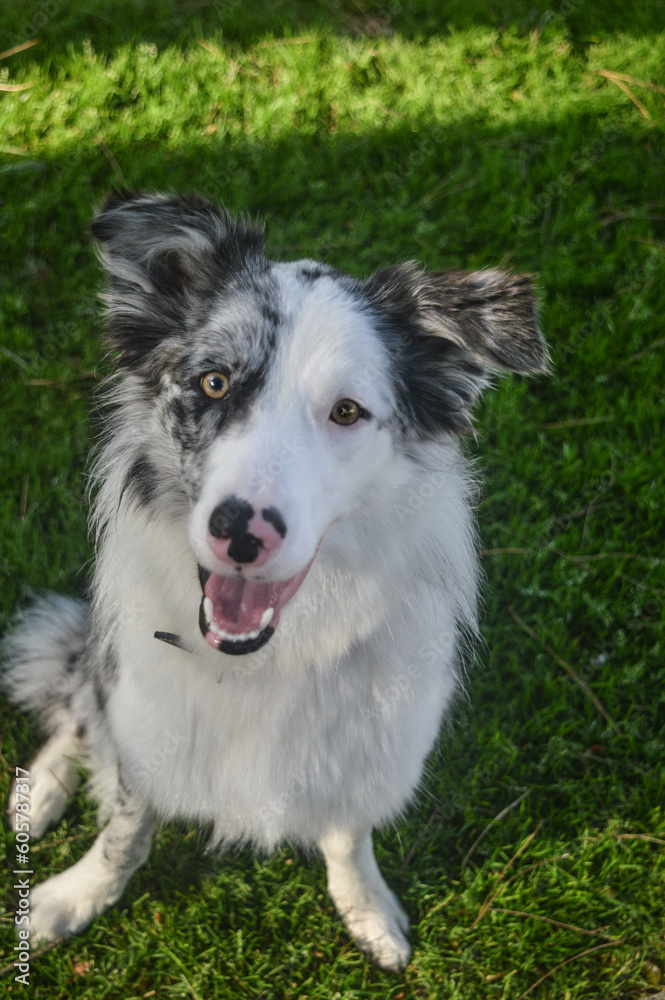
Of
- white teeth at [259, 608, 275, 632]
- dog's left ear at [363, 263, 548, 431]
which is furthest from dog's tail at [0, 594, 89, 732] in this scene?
dog's left ear at [363, 263, 548, 431]

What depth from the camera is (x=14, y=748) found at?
3.14 m

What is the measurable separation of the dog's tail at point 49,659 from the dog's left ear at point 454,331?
69.9 inches

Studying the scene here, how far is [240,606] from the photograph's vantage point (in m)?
2.01

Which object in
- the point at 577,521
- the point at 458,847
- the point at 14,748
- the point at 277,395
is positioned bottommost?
the point at 14,748

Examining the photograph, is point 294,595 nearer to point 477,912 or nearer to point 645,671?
point 477,912

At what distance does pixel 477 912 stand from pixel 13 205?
4.54 meters

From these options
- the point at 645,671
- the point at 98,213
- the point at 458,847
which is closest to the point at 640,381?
the point at 645,671

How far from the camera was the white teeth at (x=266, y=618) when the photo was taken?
1981mm

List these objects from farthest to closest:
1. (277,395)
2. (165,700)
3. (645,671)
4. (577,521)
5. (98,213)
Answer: (577,521), (645,671), (165,700), (98,213), (277,395)

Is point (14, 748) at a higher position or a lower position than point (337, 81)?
lower

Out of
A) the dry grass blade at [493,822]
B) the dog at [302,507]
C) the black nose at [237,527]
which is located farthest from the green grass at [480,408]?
the black nose at [237,527]

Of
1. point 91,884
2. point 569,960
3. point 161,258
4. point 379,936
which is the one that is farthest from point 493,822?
point 161,258

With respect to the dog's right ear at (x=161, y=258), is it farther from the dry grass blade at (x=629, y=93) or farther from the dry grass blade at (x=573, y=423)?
the dry grass blade at (x=629, y=93)

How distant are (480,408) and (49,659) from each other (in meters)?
2.54
